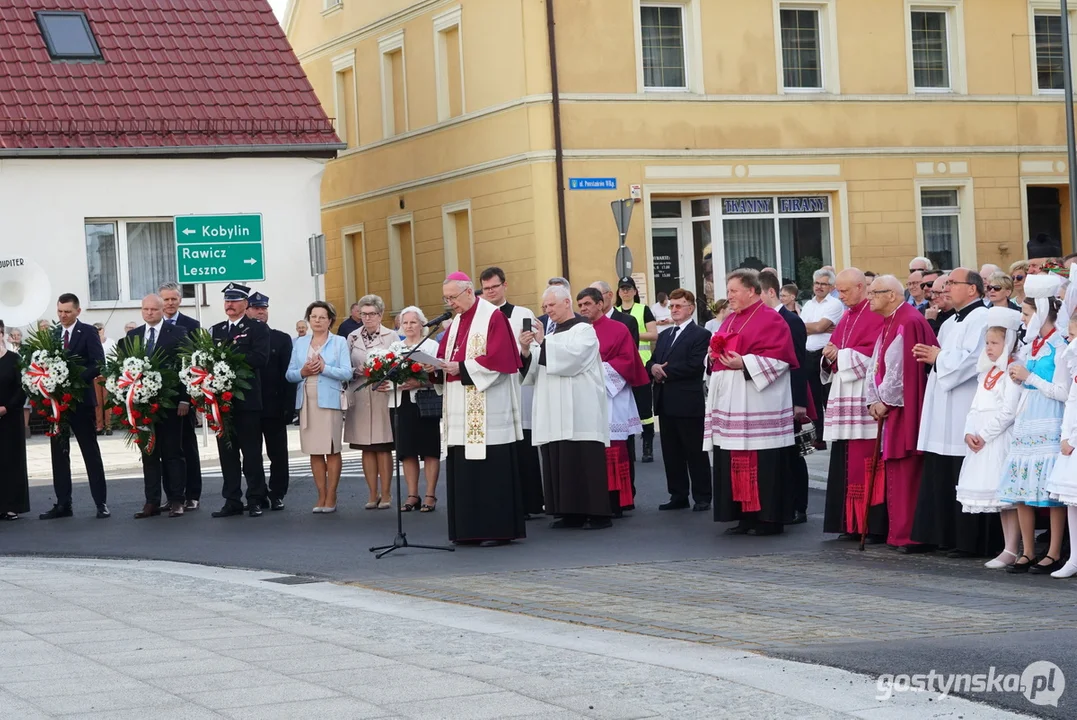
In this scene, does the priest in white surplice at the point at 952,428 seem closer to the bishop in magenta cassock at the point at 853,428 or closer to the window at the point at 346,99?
the bishop in magenta cassock at the point at 853,428

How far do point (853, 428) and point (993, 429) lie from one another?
166cm

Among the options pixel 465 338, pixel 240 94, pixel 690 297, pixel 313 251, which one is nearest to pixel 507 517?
pixel 465 338

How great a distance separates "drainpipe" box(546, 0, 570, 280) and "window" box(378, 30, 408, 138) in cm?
521

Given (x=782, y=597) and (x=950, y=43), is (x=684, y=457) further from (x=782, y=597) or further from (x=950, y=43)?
(x=950, y=43)

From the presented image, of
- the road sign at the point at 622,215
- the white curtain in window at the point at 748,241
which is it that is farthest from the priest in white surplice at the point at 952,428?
the white curtain in window at the point at 748,241

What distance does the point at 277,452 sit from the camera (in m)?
17.0

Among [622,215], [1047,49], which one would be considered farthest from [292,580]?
[1047,49]

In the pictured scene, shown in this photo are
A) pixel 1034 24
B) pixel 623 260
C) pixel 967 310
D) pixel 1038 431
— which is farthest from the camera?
pixel 1034 24

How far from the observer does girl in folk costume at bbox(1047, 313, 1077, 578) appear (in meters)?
10.8

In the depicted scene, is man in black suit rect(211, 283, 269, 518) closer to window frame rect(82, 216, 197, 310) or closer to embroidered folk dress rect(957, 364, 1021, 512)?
embroidered folk dress rect(957, 364, 1021, 512)

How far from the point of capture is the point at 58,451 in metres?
16.7

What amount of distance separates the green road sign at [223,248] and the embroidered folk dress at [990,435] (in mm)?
12722
